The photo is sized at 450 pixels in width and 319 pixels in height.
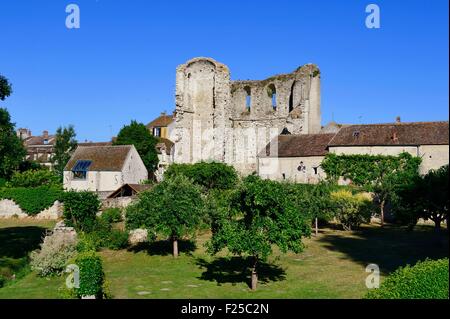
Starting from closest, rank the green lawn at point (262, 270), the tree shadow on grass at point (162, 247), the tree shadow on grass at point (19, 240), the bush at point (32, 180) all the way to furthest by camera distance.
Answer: the green lawn at point (262, 270), the tree shadow on grass at point (19, 240), the tree shadow on grass at point (162, 247), the bush at point (32, 180)

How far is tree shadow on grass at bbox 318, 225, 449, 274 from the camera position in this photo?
23922mm

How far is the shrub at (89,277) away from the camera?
1636 centimetres

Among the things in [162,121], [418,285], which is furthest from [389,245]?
[162,121]

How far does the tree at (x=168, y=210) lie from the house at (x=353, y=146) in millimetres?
17633

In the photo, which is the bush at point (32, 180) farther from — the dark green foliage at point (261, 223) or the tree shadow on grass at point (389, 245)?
the dark green foliage at point (261, 223)

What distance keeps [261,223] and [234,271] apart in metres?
4.49

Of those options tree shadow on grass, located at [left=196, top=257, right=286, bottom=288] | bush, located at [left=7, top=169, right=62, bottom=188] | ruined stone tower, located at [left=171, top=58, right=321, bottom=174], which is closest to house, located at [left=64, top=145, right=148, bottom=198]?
bush, located at [left=7, top=169, right=62, bottom=188]

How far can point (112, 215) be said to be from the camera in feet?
111

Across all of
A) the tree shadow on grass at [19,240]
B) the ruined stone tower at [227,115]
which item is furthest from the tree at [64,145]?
the tree shadow on grass at [19,240]

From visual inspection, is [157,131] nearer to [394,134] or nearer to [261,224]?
[394,134]

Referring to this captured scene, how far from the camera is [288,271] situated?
22281 mm

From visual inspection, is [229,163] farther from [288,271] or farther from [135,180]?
[288,271]
